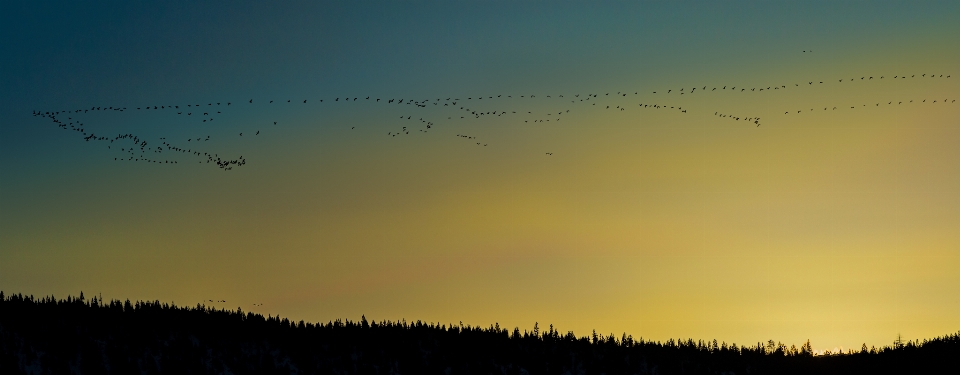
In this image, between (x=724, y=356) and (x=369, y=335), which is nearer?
(x=369, y=335)

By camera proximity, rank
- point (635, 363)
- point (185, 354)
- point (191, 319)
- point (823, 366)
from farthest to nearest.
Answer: point (823, 366) < point (635, 363) < point (191, 319) < point (185, 354)

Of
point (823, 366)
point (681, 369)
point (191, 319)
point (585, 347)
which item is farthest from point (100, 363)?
point (823, 366)

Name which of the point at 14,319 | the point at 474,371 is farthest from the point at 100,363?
the point at 474,371

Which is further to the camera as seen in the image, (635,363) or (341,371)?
(635,363)

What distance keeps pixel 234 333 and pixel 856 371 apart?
7881 centimetres

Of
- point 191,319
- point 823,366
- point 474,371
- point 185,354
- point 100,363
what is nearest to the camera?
point 100,363

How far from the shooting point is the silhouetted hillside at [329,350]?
100125 mm

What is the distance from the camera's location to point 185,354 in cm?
10812

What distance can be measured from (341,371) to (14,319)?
3432cm

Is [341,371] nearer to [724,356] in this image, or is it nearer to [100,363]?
[100,363]

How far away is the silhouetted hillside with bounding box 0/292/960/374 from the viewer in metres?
100

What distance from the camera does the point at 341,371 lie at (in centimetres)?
12019

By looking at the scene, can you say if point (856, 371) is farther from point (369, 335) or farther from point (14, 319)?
point (14, 319)

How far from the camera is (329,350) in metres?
123
